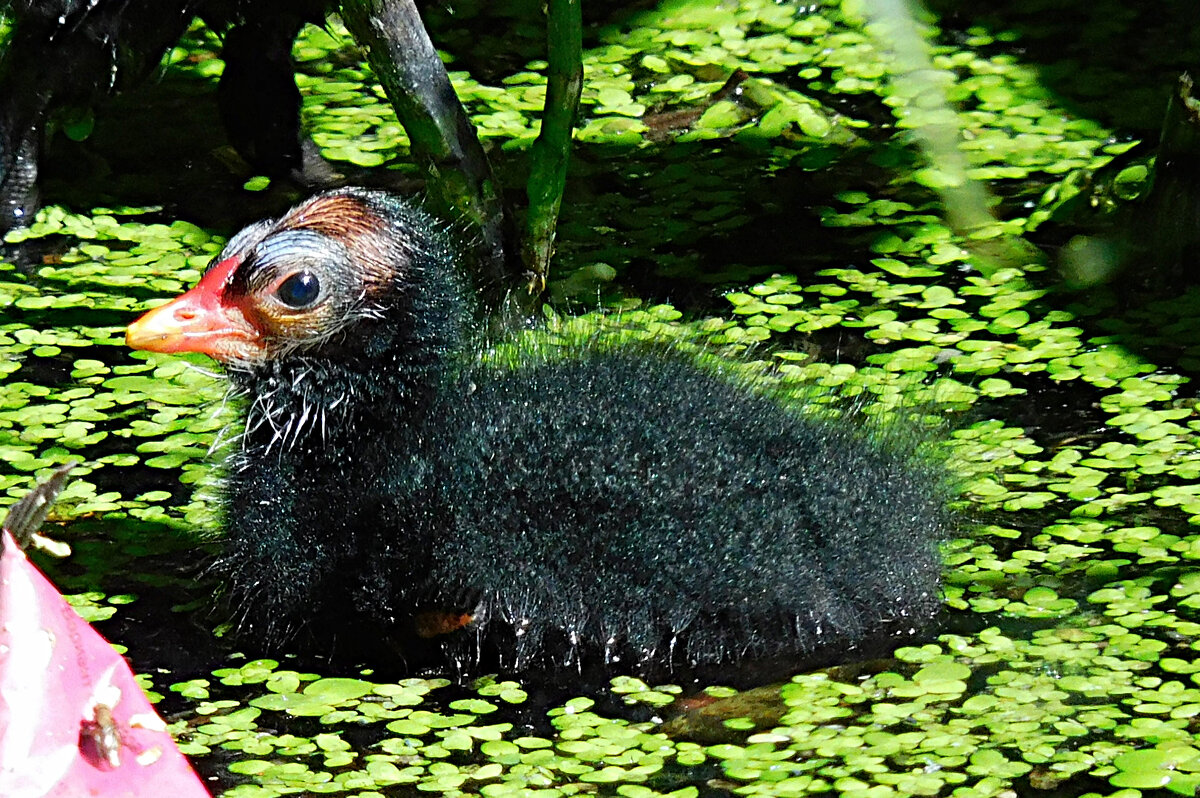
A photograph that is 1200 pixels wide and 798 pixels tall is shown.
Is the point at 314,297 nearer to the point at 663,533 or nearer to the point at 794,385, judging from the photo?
the point at 663,533

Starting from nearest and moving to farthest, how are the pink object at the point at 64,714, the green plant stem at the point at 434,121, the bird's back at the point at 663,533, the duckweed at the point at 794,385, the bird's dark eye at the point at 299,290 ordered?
the pink object at the point at 64,714, the duckweed at the point at 794,385, the bird's back at the point at 663,533, the bird's dark eye at the point at 299,290, the green plant stem at the point at 434,121

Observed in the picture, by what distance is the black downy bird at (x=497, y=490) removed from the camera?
3.02 meters

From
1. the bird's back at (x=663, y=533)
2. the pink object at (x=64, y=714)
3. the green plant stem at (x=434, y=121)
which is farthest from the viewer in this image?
the green plant stem at (x=434, y=121)

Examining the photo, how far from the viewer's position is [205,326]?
3154 millimetres

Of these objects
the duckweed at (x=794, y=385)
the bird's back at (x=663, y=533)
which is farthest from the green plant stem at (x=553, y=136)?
the bird's back at (x=663, y=533)

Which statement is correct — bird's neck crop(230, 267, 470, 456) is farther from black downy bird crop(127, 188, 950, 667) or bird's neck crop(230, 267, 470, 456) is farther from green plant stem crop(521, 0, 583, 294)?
green plant stem crop(521, 0, 583, 294)

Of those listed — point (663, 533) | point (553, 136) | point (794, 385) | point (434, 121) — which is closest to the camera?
point (663, 533)

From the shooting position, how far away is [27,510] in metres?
1.36

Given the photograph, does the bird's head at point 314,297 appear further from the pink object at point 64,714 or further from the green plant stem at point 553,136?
the pink object at point 64,714

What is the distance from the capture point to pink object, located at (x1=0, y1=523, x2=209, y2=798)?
1255 mm

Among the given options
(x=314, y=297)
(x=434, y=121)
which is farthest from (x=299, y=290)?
(x=434, y=121)

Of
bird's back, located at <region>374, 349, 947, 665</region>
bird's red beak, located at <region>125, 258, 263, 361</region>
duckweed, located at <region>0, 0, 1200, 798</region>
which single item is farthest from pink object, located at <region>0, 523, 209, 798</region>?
bird's red beak, located at <region>125, 258, 263, 361</region>

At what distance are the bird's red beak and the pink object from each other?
70.7 inches

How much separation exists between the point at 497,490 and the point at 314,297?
51 cm
